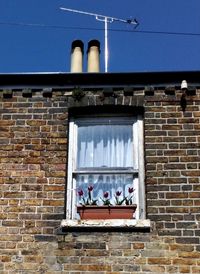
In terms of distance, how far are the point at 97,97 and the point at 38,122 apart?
1.10 metres

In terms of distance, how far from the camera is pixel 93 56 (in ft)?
31.8

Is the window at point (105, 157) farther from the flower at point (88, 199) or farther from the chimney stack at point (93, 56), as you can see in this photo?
the chimney stack at point (93, 56)

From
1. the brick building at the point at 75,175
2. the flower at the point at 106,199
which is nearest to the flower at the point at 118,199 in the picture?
the flower at the point at 106,199

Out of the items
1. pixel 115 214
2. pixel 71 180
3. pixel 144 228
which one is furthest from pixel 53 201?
pixel 144 228

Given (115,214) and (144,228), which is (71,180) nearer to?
(115,214)

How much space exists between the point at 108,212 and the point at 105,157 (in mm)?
1044

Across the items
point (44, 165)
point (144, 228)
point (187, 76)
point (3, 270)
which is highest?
point (187, 76)

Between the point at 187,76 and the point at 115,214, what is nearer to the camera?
the point at 115,214

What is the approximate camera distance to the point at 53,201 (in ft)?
25.1

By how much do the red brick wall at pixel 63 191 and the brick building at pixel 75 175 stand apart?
0.01 metres

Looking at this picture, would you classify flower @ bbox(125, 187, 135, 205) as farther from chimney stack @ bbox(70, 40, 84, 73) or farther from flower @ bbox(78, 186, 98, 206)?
chimney stack @ bbox(70, 40, 84, 73)

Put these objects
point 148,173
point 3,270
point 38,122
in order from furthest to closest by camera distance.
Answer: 1. point 38,122
2. point 148,173
3. point 3,270

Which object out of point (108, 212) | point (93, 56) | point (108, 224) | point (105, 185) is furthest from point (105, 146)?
point (93, 56)

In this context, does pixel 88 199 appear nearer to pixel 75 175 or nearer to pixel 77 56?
pixel 75 175
